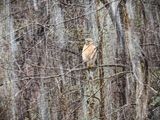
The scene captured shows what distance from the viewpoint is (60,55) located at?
7.37 metres

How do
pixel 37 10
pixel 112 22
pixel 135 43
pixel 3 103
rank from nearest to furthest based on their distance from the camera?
pixel 135 43
pixel 112 22
pixel 37 10
pixel 3 103

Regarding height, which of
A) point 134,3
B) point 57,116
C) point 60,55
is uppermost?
point 134,3

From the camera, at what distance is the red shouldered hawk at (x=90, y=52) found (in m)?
7.11

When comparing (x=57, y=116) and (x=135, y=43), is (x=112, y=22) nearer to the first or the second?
(x=135, y=43)

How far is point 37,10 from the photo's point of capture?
7.79 metres

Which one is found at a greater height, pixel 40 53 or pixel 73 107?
pixel 40 53

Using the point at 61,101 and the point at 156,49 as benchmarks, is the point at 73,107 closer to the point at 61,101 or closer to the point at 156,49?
the point at 61,101

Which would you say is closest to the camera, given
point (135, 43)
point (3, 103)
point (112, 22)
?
point (135, 43)

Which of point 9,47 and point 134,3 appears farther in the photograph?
point 9,47

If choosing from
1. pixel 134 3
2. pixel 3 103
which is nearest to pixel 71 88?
pixel 134 3

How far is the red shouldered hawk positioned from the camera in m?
7.11

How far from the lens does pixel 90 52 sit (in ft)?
23.8

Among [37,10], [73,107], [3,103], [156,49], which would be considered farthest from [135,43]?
[3,103]

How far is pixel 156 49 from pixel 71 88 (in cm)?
120
